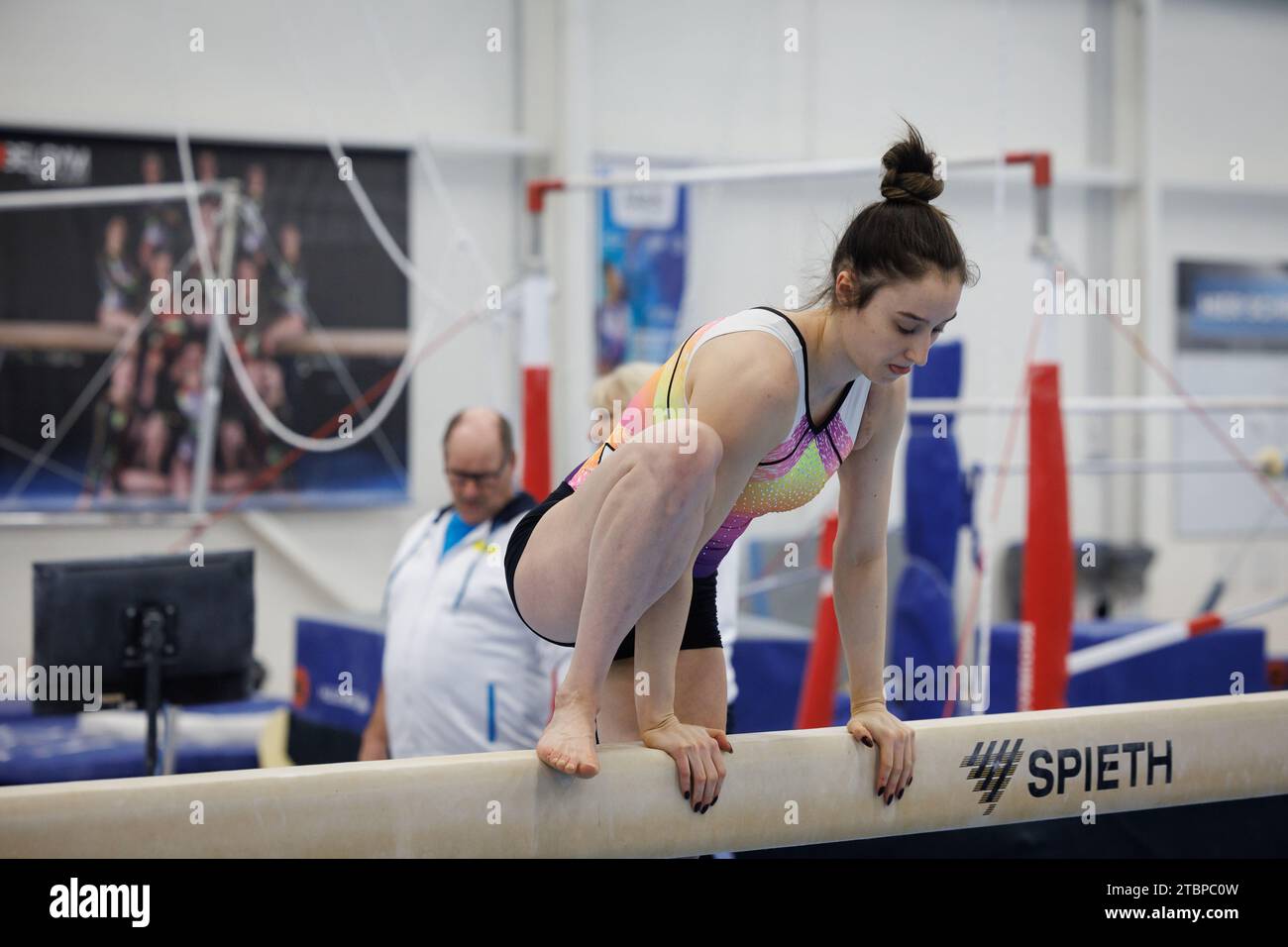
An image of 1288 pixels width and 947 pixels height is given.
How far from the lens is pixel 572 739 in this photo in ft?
5.94

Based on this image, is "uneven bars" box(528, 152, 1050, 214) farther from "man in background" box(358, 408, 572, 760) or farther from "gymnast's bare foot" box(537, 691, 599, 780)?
"gymnast's bare foot" box(537, 691, 599, 780)

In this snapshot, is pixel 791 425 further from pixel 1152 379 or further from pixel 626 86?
pixel 1152 379

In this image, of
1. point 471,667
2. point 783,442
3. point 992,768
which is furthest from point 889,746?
point 471,667

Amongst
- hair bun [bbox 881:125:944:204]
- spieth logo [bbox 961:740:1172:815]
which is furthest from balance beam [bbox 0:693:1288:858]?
hair bun [bbox 881:125:944:204]

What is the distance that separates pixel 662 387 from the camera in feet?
6.35

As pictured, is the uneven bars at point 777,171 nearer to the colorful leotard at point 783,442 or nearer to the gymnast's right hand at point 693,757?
the colorful leotard at point 783,442

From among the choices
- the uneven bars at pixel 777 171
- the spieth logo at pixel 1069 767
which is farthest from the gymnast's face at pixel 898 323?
the uneven bars at pixel 777 171

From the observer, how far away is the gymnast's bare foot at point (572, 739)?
179 cm

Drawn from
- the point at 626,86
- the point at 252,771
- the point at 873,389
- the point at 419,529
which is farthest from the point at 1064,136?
the point at 252,771

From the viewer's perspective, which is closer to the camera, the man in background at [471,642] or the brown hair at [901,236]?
the brown hair at [901,236]

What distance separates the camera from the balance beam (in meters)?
1.60

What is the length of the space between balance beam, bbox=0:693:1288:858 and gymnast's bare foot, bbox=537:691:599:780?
3cm

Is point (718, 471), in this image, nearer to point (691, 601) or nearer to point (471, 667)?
point (691, 601)

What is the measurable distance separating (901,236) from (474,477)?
5.33ft
